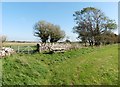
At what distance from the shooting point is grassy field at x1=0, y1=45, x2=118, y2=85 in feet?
38.0

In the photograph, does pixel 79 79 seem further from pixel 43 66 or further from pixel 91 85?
pixel 43 66

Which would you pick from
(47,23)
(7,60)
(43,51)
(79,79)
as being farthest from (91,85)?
(47,23)

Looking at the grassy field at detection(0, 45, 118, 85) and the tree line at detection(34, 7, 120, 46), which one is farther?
the tree line at detection(34, 7, 120, 46)

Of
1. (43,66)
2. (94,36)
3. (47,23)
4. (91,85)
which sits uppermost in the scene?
(47,23)

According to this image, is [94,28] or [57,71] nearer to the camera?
[57,71]

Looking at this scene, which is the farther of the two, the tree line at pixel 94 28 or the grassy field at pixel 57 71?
the tree line at pixel 94 28

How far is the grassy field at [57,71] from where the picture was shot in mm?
11570

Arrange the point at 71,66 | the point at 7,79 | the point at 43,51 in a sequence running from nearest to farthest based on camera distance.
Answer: the point at 7,79
the point at 71,66
the point at 43,51

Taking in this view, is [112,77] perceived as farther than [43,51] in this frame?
No

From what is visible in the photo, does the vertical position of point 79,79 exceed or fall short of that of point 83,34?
it falls short

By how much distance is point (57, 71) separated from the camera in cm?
1332

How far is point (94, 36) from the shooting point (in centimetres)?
3794

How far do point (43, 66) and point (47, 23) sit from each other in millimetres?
30641

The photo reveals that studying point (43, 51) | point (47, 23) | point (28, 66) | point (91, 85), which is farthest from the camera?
point (47, 23)
